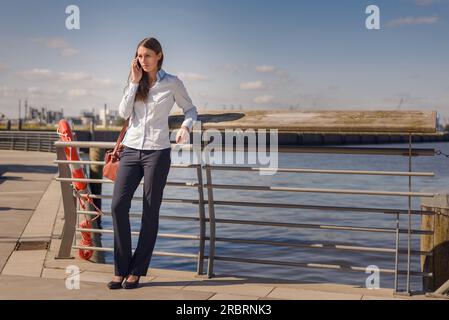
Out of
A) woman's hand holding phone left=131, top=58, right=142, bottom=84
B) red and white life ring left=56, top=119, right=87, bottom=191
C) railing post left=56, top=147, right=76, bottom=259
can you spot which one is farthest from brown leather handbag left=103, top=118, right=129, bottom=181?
red and white life ring left=56, top=119, right=87, bottom=191

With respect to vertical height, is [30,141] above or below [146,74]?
below

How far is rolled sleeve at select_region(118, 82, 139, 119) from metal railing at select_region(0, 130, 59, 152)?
112 ft

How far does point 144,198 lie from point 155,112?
675mm

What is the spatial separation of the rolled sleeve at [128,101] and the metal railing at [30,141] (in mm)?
34270

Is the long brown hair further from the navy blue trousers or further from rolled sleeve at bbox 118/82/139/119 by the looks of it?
the navy blue trousers

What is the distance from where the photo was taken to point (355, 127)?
5.09m

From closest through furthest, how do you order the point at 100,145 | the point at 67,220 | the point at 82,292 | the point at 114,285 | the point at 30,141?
1. the point at 82,292
2. the point at 114,285
3. the point at 100,145
4. the point at 67,220
5. the point at 30,141

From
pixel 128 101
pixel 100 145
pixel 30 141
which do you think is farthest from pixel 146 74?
pixel 30 141

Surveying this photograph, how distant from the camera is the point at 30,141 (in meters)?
43.3

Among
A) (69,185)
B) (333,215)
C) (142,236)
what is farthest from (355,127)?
(333,215)

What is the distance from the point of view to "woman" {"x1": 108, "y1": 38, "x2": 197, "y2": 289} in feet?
17.2

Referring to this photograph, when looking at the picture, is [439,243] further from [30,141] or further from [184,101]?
[30,141]

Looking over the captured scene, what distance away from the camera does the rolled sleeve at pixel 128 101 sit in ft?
17.2

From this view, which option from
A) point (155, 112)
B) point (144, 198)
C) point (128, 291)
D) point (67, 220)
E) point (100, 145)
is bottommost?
point (128, 291)
